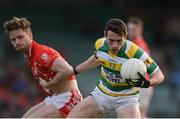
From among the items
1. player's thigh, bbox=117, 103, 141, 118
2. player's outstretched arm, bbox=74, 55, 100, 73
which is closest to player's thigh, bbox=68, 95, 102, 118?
player's thigh, bbox=117, 103, 141, 118

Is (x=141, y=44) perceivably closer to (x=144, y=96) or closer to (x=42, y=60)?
(x=144, y=96)

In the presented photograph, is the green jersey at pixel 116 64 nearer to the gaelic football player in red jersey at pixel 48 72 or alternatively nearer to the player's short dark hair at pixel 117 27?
the player's short dark hair at pixel 117 27

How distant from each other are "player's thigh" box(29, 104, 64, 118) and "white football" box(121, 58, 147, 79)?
1279 millimetres

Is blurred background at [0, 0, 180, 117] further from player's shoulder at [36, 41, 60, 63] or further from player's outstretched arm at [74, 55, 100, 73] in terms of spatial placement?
player's shoulder at [36, 41, 60, 63]

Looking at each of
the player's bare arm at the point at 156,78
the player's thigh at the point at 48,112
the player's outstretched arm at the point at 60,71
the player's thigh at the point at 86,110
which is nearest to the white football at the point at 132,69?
the player's bare arm at the point at 156,78

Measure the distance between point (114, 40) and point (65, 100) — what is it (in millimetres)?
1311

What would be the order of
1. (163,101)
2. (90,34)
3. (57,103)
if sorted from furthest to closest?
(90,34) → (163,101) → (57,103)

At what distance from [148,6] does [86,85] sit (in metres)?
4.51

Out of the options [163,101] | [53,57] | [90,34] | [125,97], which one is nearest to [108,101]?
[125,97]

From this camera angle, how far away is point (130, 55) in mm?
9180

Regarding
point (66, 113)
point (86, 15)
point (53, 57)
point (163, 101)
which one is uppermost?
point (53, 57)

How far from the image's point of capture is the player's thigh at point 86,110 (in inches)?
370

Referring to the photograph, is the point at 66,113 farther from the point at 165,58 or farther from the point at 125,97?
the point at 165,58

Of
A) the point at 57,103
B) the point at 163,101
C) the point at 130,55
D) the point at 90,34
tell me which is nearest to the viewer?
the point at 130,55
